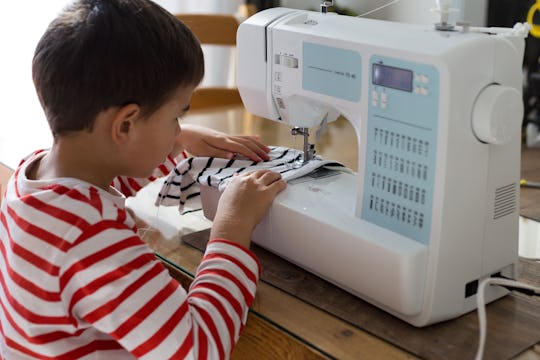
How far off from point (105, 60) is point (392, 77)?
1.19 feet

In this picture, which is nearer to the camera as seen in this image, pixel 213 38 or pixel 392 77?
pixel 392 77

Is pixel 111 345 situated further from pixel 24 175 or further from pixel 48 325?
pixel 24 175

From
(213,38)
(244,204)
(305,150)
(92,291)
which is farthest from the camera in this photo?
(213,38)

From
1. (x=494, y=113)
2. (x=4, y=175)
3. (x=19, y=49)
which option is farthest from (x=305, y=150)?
(x=19, y=49)

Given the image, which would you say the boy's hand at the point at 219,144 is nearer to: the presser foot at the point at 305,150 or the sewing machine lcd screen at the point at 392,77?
the presser foot at the point at 305,150

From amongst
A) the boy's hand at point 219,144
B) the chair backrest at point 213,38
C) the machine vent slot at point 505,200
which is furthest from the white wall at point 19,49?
the machine vent slot at point 505,200

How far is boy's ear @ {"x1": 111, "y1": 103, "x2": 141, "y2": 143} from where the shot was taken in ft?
2.91

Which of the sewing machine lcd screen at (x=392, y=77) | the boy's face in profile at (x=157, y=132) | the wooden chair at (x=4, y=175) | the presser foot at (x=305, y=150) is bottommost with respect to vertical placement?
the wooden chair at (x=4, y=175)

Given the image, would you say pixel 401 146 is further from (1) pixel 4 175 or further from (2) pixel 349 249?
(1) pixel 4 175

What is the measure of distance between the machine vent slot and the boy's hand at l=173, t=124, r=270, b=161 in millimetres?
440

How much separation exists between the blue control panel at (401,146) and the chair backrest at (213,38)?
4.43 ft

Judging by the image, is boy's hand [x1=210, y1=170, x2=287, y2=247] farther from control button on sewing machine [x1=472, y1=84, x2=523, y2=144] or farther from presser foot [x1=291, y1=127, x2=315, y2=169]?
control button on sewing machine [x1=472, y1=84, x2=523, y2=144]

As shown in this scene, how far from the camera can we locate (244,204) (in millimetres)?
1080

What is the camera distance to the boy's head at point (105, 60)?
33.9 inches
